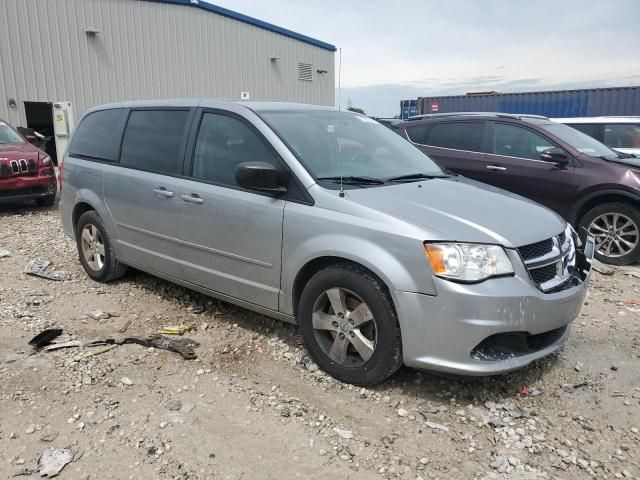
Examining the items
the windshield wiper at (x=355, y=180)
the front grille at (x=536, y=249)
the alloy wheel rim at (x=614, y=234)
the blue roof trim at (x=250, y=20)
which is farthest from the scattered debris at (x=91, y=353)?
the blue roof trim at (x=250, y=20)

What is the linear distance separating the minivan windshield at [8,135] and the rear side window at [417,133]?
6.97m

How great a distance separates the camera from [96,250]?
5082mm

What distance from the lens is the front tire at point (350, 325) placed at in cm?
292

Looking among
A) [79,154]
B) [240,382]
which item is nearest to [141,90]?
[79,154]

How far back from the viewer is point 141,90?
1712 centimetres

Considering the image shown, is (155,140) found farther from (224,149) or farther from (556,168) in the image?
(556,168)

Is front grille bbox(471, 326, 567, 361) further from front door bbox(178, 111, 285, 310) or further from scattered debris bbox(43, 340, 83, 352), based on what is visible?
scattered debris bbox(43, 340, 83, 352)

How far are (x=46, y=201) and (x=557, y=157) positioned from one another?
27.5ft

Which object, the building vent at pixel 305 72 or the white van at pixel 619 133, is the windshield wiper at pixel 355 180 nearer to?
the white van at pixel 619 133

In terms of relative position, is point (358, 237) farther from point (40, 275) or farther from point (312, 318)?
point (40, 275)

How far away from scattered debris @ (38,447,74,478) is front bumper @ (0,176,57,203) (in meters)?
7.23

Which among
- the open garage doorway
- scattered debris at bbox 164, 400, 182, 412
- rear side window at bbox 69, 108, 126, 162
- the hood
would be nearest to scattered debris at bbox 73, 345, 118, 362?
scattered debris at bbox 164, 400, 182, 412

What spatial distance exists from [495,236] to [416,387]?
1.05m

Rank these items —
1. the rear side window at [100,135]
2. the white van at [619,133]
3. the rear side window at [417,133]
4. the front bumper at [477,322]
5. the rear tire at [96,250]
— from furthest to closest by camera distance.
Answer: the white van at [619,133]
the rear side window at [417,133]
the rear tire at [96,250]
the rear side window at [100,135]
the front bumper at [477,322]
